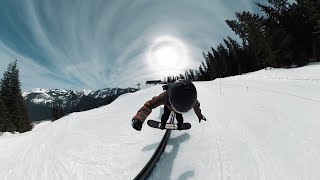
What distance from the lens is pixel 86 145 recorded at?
7.38 meters

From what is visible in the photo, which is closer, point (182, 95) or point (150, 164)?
point (182, 95)

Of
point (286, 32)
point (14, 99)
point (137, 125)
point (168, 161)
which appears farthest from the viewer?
point (14, 99)

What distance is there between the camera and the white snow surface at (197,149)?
5.16 m

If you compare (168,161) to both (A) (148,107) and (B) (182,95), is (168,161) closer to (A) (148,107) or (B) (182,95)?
(A) (148,107)

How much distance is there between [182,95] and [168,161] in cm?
153

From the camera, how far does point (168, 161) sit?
18.5ft

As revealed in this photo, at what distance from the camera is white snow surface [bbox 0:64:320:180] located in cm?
516

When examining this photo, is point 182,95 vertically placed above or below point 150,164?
above

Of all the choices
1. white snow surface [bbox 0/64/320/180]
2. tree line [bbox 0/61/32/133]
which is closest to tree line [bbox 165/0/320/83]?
white snow surface [bbox 0/64/320/180]

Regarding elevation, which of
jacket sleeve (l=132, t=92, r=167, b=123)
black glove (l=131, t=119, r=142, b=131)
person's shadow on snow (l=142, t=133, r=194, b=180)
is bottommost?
person's shadow on snow (l=142, t=133, r=194, b=180)

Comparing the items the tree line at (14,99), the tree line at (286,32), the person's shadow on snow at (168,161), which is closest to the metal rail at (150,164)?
the person's shadow on snow at (168,161)

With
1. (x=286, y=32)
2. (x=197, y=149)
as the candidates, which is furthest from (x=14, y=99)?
(x=197, y=149)

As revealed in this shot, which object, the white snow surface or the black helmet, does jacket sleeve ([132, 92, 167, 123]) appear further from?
the white snow surface

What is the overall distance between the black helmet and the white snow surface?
1268 mm
